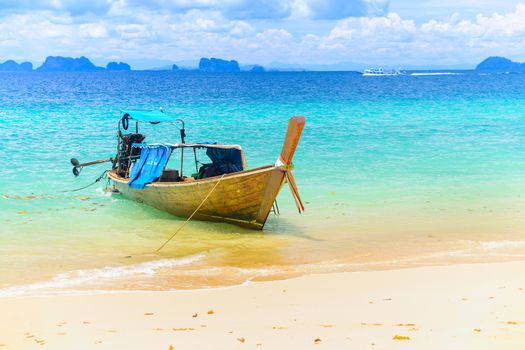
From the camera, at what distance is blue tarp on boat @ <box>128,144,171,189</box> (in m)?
13.5

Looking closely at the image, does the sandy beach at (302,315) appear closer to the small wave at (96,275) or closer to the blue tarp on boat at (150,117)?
the small wave at (96,275)

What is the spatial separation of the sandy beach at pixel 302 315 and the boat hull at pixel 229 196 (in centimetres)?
276

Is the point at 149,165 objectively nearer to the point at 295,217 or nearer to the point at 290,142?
the point at 295,217

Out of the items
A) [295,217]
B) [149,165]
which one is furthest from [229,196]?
[149,165]

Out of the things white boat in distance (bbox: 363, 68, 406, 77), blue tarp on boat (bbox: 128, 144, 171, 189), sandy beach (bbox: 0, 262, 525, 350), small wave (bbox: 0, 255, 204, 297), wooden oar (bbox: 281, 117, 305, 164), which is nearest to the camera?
sandy beach (bbox: 0, 262, 525, 350)

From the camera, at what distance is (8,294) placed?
8398mm

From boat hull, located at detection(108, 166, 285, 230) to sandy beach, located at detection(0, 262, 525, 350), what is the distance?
2.76 meters

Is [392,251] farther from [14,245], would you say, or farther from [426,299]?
[14,245]

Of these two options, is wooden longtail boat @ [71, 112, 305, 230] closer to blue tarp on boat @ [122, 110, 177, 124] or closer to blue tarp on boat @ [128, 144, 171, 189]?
blue tarp on boat @ [128, 144, 171, 189]

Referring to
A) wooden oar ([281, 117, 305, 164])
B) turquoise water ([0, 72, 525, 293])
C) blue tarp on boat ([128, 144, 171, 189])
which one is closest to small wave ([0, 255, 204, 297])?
turquoise water ([0, 72, 525, 293])

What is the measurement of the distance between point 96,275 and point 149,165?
4804 mm

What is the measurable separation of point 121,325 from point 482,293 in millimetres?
4225

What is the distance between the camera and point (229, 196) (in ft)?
38.7

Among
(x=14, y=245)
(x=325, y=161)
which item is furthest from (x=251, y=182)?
(x=325, y=161)
